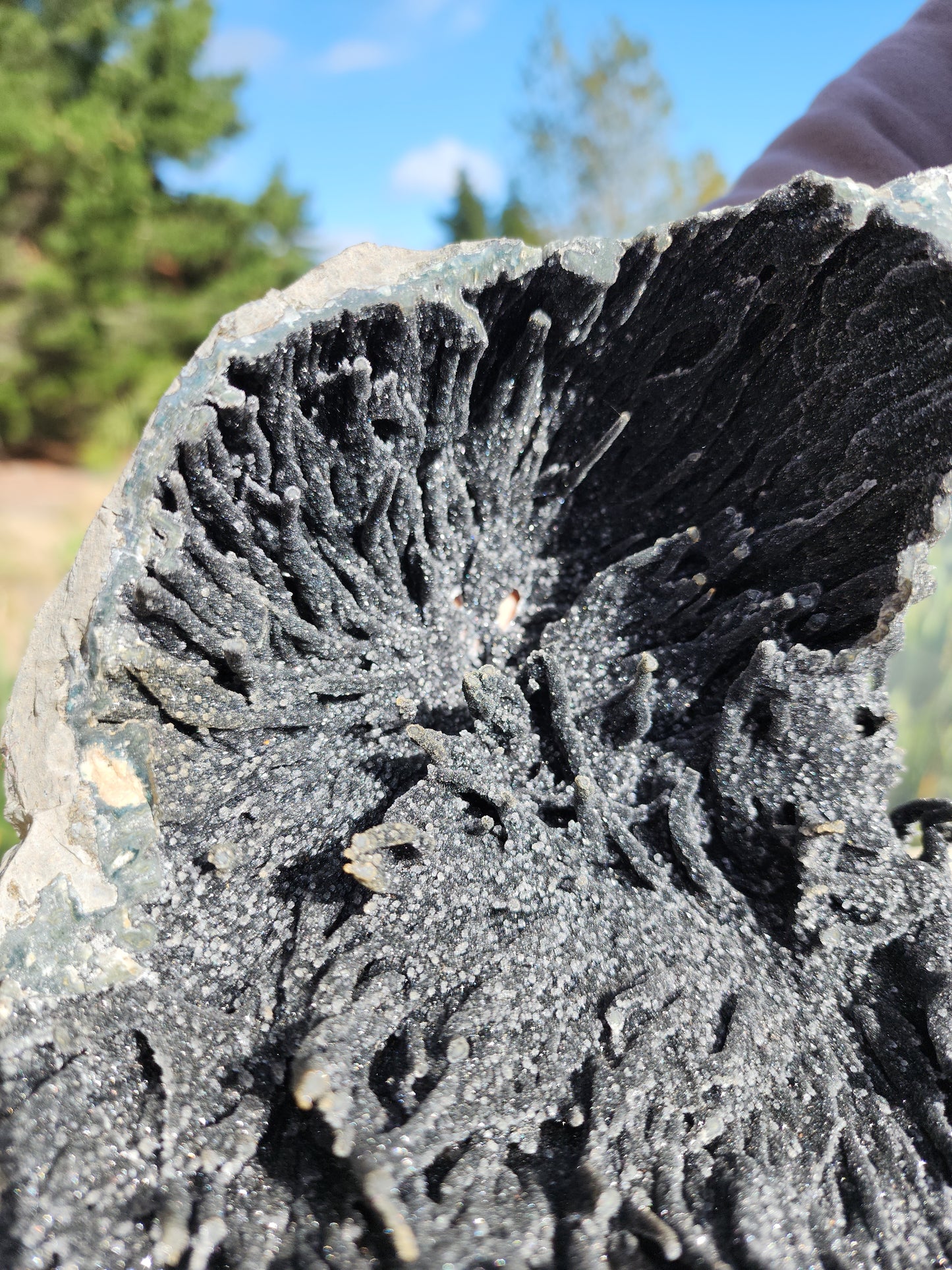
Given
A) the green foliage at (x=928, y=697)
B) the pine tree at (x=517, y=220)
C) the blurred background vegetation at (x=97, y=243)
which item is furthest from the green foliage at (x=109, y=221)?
the green foliage at (x=928, y=697)

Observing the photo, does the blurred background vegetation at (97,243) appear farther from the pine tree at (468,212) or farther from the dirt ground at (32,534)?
the pine tree at (468,212)

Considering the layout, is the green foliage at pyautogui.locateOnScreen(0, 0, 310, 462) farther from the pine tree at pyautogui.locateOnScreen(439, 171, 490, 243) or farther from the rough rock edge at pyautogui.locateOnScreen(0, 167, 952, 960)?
the rough rock edge at pyautogui.locateOnScreen(0, 167, 952, 960)

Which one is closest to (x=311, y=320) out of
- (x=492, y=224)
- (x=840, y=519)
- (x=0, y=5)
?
(x=840, y=519)

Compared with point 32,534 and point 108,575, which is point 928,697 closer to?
point 108,575

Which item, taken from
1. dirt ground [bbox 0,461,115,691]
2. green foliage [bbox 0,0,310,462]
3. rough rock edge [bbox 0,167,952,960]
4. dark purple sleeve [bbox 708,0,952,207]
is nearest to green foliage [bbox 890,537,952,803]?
dark purple sleeve [bbox 708,0,952,207]

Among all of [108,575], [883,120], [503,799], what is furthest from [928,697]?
[108,575]
